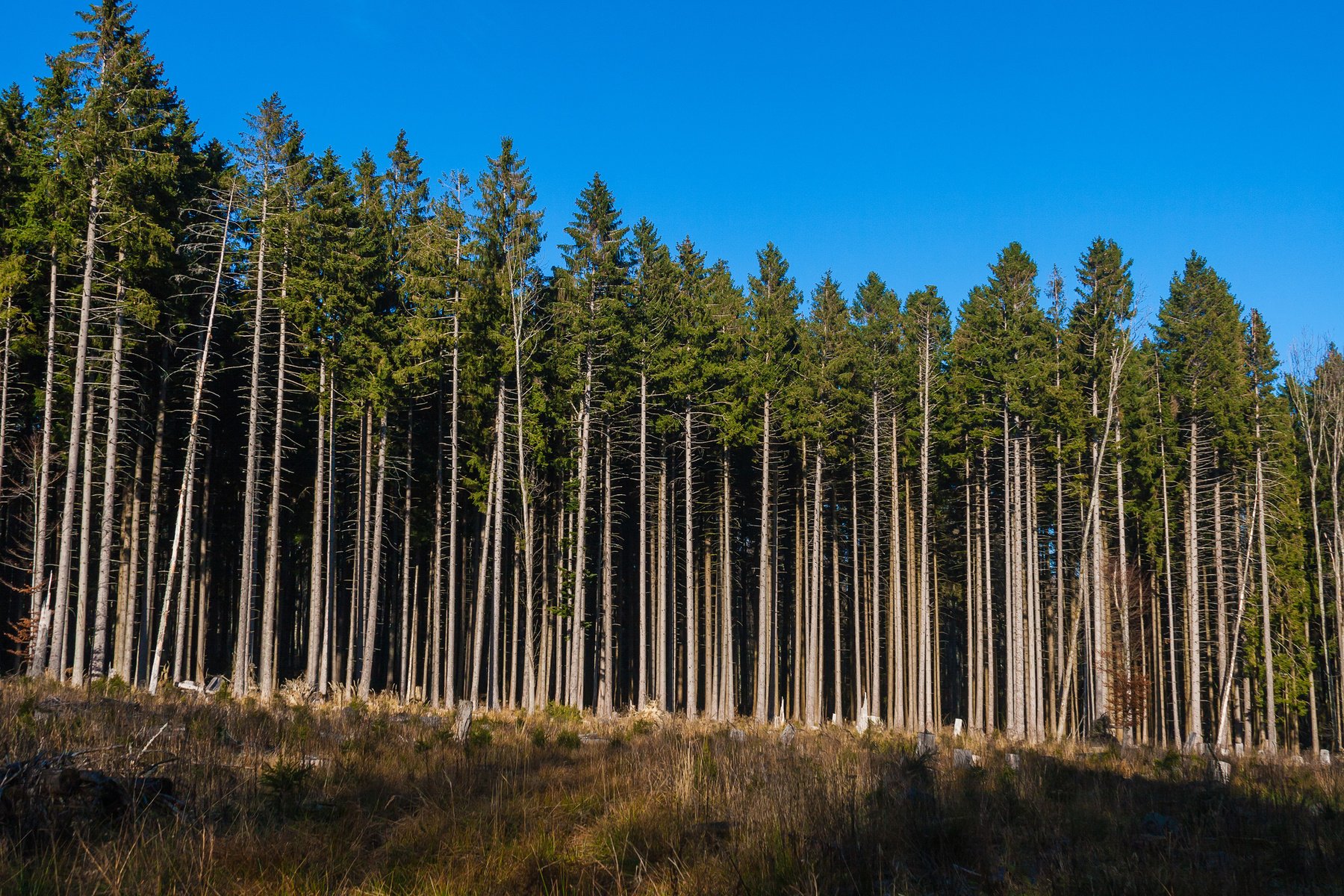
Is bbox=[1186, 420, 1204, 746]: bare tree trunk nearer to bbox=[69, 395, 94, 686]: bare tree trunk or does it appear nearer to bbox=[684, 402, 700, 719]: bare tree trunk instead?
bbox=[684, 402, 700, 719]: bare tree trunk

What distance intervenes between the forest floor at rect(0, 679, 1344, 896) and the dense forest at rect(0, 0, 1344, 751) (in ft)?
47.3

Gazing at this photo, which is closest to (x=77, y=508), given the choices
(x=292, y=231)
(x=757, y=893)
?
(x=292, y=231)

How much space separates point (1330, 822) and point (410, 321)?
24457mm

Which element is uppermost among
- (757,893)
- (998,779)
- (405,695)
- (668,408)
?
(668,408)

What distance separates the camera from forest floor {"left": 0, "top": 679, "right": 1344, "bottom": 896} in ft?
16.8

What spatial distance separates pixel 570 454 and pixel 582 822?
74.5ft

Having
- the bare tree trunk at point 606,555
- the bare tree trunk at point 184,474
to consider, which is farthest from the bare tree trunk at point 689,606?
the bare tree trunk at point 184,474

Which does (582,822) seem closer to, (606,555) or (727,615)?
(606,555)

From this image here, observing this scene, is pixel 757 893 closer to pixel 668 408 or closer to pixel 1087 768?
pixel 1087 768

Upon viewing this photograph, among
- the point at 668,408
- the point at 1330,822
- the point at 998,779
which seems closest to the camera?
the point at 1330,822

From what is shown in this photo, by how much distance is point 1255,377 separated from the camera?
35.0 meters

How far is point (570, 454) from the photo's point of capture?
95.6ft

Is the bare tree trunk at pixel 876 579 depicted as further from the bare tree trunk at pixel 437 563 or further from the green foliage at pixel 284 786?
the green foliage at pixel 284 786

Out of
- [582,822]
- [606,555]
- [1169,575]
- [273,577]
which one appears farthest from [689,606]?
[582,822]
